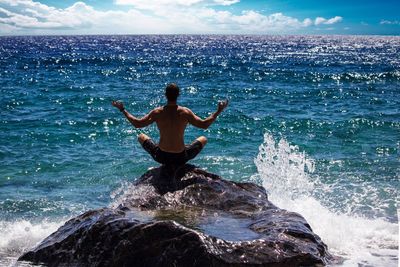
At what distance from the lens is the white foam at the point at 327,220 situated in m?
7.39

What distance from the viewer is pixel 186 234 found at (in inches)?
215

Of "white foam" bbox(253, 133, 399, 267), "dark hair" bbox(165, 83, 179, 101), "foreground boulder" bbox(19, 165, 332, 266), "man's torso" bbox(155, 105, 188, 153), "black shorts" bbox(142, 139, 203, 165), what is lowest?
"white foam" bbox(253, 133, 399, 267)

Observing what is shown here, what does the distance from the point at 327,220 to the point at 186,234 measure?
14.3ft

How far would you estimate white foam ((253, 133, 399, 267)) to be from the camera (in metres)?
7.39

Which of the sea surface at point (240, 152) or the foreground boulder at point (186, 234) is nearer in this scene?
the foreground boulder at point (186, 234)

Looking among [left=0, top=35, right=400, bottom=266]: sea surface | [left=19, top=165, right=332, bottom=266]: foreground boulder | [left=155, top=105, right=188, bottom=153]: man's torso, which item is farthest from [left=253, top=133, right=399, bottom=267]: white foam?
[left=155, top=105, right=188, bottom=153]: man's torso

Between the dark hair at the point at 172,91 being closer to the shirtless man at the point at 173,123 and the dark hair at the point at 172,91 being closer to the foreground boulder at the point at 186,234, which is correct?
the shirtless man at the point at 173,123

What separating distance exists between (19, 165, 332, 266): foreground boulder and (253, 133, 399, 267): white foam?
133cm

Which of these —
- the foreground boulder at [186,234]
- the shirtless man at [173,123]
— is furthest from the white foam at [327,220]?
the shirtless man at [173,123]

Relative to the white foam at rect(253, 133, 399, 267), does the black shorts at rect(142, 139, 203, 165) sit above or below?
above

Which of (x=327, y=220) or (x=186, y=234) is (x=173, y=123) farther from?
(x=327, y=220)

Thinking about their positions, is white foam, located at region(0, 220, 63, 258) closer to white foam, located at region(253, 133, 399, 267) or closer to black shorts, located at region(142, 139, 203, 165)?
black shorts, located at region(142, 139, 203, 165)

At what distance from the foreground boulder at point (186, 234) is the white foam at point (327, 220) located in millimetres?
1327

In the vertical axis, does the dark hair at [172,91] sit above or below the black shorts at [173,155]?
above
